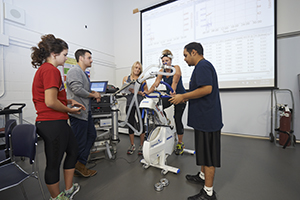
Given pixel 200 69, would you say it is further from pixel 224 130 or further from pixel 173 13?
pixel 173 13

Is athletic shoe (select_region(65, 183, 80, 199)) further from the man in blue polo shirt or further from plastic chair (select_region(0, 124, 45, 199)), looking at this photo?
the man in blue polo shirt

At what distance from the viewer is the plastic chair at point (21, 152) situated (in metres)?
1.03

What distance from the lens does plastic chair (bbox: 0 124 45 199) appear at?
1.03 m

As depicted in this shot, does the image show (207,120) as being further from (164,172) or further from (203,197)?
(164,172)

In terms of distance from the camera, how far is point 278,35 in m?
2.76

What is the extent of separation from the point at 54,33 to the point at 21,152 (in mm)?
3104

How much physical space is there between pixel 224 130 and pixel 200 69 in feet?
8.71

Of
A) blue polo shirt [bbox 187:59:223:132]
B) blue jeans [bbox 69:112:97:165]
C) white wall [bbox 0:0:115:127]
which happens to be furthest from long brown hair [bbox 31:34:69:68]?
white wall [bbox 0:0:115:127]

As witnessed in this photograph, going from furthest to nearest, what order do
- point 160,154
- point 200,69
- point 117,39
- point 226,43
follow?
point 117,39 < point 226,43 < point 160,154 < point 200,69

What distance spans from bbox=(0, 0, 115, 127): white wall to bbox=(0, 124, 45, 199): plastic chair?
2.09 m

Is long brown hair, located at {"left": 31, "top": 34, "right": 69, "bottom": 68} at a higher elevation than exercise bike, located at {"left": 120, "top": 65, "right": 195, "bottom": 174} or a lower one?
higher

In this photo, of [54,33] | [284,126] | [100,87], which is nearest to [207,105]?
[100,87]

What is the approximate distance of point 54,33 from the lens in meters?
3.30

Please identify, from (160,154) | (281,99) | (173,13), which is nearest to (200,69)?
(160,154)
